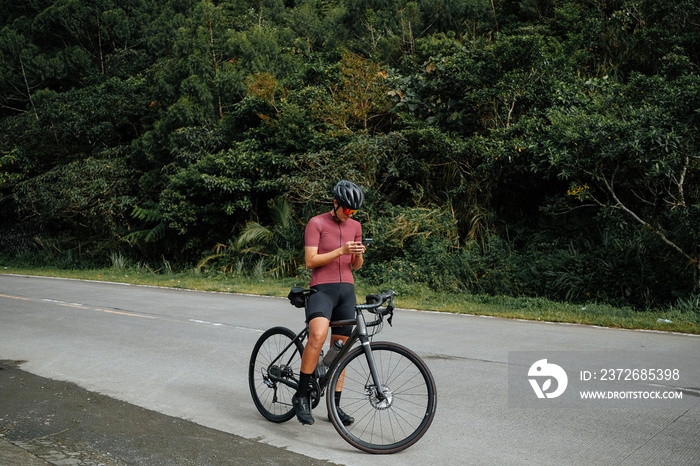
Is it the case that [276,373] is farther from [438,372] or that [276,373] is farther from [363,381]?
[438,372]

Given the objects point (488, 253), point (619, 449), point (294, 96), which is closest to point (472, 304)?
point (488, 253)

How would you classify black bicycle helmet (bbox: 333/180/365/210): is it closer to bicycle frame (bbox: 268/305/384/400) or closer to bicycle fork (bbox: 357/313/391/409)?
bicycle frame (bbox: 268/305/384/400)

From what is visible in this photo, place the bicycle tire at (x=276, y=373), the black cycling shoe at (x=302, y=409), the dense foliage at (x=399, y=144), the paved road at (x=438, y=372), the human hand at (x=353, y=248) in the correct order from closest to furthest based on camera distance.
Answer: the human hand at (x=353, y=248) < the paved road at (x=438, y=372) < the black cycling shoe at (x=302, y=409) < the bicycle tire at (x=276, y=373) < the dense foliage at (x=399, y=144)

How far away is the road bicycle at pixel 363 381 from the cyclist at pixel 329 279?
4.3 inches

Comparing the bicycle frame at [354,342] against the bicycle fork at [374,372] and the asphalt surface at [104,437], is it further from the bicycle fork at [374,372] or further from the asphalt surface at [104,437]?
the asphalt surface at [104,437]

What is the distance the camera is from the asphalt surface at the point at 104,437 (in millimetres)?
4781

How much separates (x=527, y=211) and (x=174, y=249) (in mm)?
13390

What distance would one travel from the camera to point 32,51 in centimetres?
3262

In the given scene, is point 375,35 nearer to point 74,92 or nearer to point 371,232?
point 371,232

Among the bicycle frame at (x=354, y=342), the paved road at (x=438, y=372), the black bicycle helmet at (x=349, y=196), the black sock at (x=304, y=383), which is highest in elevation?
the black bicycle helmet at (x=349, y=196)

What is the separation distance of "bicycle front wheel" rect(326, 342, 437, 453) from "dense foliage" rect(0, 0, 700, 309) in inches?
362

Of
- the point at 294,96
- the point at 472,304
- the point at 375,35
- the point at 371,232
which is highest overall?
the point at 375,35

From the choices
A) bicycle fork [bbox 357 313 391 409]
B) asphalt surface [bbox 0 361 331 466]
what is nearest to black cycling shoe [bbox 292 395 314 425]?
asphalt surface [bbox 0 361 331 466]

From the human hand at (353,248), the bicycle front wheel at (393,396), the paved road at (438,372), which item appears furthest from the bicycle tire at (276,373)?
the human hand at (353,248)
